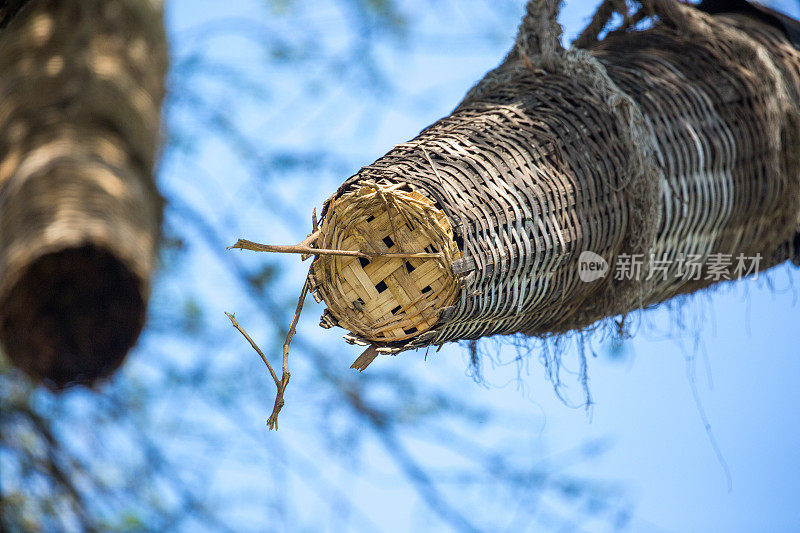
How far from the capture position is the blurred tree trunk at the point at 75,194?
1.08 ft

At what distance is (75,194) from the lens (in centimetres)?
34

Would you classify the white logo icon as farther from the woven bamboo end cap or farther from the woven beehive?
the woven bamboo end cap

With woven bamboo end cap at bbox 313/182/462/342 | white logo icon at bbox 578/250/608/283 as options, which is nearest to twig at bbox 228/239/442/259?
woven bamboo end cap at bbox 313/182/462/342

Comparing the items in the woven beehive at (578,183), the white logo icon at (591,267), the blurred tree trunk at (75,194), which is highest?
the blurred tree trunk at (75,194)

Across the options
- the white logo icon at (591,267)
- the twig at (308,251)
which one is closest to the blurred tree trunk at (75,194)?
the twig at (308,251)

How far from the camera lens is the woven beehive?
0.54 metres

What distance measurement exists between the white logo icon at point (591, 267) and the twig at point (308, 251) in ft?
0.50

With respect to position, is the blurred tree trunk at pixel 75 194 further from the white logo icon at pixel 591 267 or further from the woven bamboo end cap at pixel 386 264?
Result: the white logo icon at pixel 591 267

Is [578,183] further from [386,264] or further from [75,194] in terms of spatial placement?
[75,194]

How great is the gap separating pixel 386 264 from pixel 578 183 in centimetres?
16

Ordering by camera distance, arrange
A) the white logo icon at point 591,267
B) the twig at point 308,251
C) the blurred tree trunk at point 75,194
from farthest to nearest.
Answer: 1. the white logo icon at point 591,267
2. the twig at point 308,251
3. the blurred tree trunk at point 75,194

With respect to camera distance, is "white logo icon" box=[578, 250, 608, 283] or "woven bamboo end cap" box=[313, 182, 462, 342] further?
"white logo icon" box=[578, 250, 608, 283]

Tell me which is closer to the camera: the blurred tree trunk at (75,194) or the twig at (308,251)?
the blurred tree trunk at (75,194)

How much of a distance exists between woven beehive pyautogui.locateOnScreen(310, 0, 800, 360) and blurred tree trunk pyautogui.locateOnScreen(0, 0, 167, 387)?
163 millimetres
